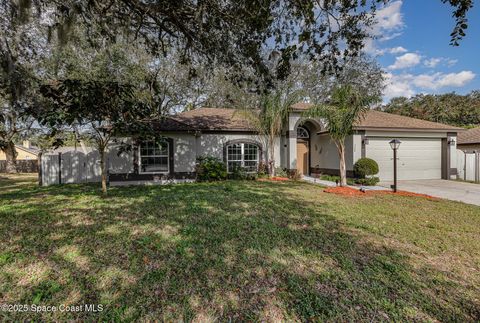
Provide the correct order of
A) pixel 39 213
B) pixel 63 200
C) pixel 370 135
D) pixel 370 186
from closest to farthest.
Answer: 1. pixel 39 213
2. pixel 63 200
3. pixel 370 186
4. pixel 370 135

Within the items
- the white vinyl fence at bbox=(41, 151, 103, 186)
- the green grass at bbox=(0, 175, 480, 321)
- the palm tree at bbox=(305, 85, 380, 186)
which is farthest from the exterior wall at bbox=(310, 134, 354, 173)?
the white vinyl fence at bbox=(41, 151, 103, 186)

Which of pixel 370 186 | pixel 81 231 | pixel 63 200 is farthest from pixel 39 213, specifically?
pixel 370 186

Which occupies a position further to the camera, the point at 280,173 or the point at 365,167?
the point at 280,173

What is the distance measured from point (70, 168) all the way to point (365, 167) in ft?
50.4

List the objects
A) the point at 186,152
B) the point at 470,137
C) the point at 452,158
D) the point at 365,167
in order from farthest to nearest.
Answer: the point at 470,137
the point at 452,158
the point at 186,152
the point at 365,167

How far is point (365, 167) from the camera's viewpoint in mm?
12070

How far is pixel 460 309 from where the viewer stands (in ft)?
8.40

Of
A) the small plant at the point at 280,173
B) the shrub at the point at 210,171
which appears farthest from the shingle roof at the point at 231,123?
the small plant at the point at 280,173

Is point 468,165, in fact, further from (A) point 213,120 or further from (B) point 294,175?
(A) point 213,120

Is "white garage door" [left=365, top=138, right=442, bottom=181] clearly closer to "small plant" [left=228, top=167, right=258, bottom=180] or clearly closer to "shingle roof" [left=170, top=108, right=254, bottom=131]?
"small plant" [left=228, top=167, right=258, bottom=180]

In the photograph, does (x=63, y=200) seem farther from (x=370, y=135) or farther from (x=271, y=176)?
(x=370, y=135)

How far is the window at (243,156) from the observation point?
555 inches

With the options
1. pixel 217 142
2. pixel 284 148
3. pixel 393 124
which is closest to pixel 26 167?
pixel 217 142

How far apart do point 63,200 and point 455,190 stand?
14.9m
